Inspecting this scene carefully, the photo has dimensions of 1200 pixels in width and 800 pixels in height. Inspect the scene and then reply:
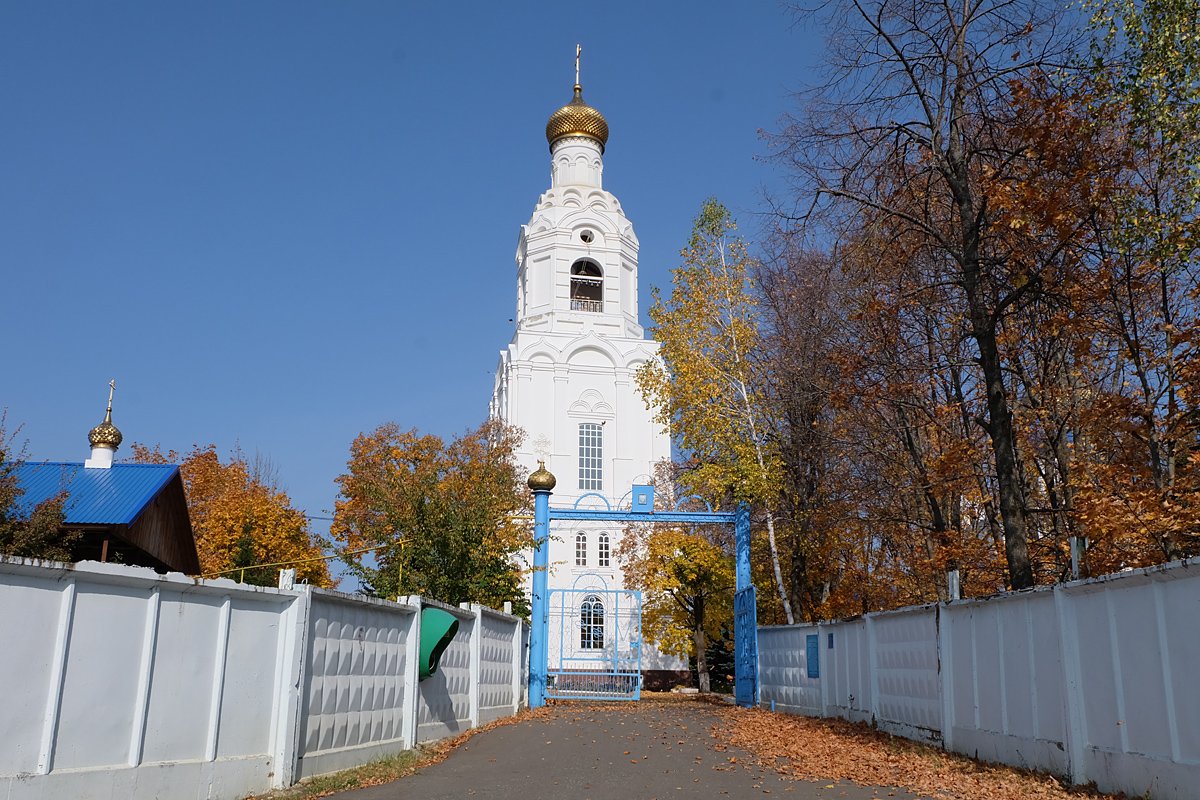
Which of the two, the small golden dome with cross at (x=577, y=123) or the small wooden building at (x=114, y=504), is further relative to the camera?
the small golden dome with cross at (x=577, y=123)

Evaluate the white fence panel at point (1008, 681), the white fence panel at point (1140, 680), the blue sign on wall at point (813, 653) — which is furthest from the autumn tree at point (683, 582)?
the white fence panel at point (1140, 680)

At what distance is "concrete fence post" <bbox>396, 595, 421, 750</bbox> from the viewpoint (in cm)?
1192

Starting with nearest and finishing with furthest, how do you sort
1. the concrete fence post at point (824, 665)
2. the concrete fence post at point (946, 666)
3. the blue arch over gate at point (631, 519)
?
the concrete fence post at point (946, 666) < the concrete fence post at point (824, 665) < the blue arch over gate at point (631, 519)

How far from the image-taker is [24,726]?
6332 millimetres

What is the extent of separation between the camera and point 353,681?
406 inches

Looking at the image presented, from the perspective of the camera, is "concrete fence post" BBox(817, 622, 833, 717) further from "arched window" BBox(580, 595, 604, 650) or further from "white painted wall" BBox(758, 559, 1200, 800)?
"arched window" BBox(580, 595, 604, 650)

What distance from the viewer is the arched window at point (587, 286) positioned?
159ft

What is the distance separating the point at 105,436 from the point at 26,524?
7.95m

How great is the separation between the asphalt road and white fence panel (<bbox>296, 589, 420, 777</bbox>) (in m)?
0.59

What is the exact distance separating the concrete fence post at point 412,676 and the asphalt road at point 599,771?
0.59 meters

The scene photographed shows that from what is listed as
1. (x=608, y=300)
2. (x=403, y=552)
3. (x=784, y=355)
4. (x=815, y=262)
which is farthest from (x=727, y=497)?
(x=608, y=300)

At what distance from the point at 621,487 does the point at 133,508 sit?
26314 millimetres

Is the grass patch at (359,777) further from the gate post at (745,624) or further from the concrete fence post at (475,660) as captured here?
the gate post at (745,624)

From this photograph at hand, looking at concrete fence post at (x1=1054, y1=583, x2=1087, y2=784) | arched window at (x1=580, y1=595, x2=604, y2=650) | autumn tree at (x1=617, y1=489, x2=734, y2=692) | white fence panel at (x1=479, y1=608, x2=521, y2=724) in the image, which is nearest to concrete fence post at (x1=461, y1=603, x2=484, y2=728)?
white fence panel at (x1=479, y1=608, x2=521, y2=724)
